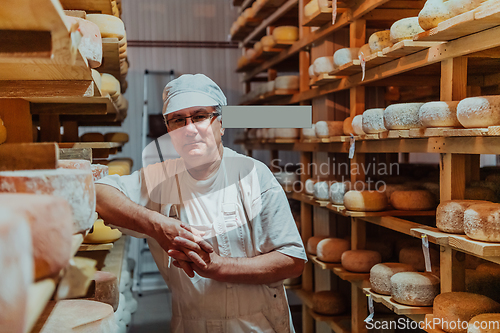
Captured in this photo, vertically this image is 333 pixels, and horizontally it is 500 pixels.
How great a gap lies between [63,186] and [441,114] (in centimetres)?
144

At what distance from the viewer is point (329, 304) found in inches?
108

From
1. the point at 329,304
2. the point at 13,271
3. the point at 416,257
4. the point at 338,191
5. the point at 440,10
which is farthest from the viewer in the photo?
the point at 329,304

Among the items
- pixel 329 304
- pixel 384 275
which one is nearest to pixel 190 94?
pixel 384 275

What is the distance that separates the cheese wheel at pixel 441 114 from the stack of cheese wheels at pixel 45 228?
147cm

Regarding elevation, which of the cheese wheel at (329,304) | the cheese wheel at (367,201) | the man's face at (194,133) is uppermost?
the man's face at (194,133)

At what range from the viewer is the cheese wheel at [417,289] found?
1.80 m

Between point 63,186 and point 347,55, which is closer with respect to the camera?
point 63,186

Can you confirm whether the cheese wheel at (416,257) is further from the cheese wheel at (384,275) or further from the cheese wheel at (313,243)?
the cheese wheel at (313,243)

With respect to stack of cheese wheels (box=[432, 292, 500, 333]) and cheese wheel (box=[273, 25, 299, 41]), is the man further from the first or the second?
cheese wheel (box=[273, 25, 299, 41])

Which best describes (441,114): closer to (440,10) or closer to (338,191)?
(440,10)

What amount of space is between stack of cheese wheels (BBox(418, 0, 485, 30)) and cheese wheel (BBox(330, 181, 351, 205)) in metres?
1.08

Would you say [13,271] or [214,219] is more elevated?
[13,271]

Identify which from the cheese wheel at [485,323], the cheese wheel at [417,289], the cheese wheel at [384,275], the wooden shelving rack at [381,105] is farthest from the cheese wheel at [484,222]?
the cheese wheel at [384,275]

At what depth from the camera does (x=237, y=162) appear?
4.92 feet
